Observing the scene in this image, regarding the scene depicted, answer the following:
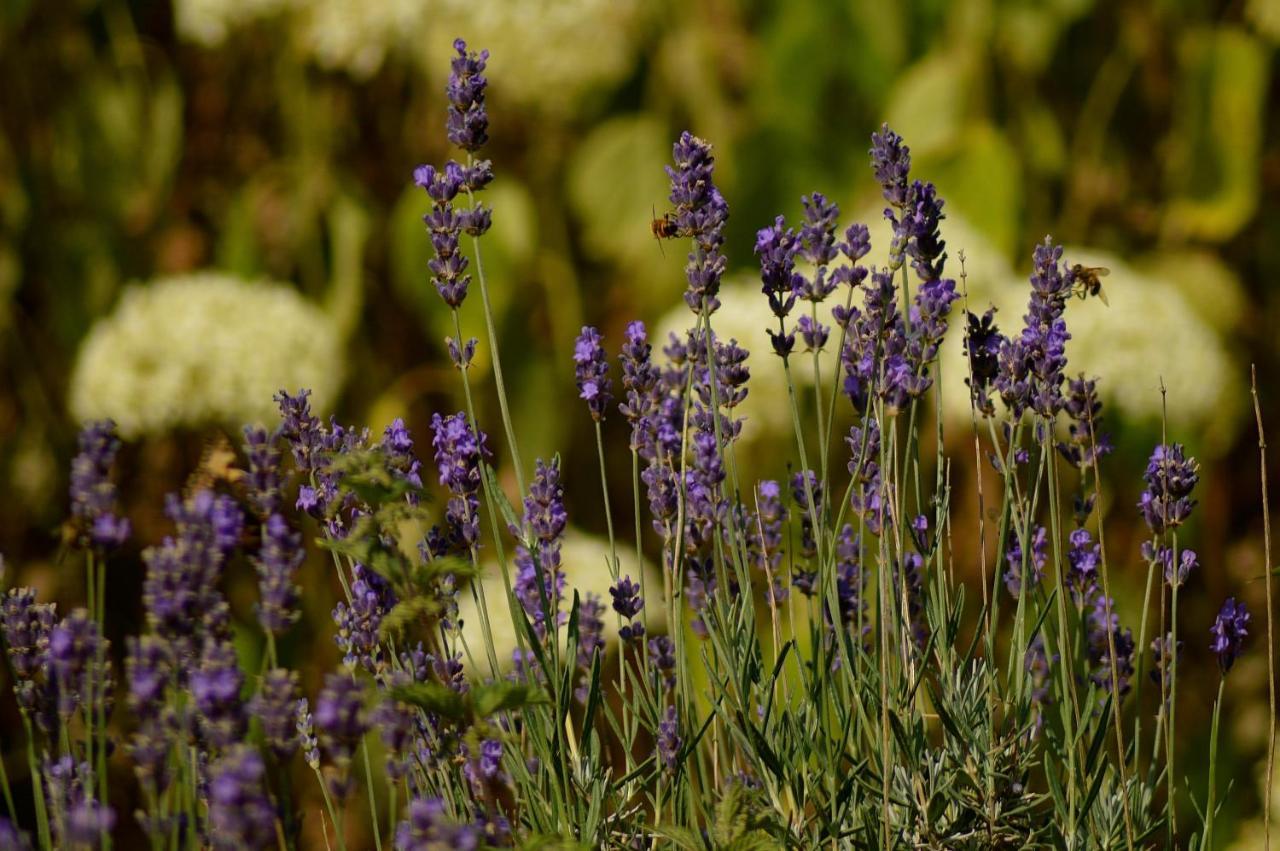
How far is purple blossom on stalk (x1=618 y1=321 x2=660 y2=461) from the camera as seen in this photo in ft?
3.27

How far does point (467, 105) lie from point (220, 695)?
45 centimetres

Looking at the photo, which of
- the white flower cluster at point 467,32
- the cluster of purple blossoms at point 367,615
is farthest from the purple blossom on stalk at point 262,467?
the white flower cluster at point 467,32

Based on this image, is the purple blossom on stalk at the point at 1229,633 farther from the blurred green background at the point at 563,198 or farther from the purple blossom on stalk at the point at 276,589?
the blurred green background at the point at 563,198

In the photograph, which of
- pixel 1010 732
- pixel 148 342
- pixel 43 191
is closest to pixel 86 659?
pixel 1010 732

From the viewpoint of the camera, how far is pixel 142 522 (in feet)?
9.35

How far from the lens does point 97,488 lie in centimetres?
69

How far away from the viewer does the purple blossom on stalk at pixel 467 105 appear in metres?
0.91

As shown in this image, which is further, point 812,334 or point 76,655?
point 812,334

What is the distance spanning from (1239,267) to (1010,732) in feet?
8.61

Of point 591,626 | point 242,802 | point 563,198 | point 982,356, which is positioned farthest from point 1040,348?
point 563,198

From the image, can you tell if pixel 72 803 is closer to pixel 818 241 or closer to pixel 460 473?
pixel 460 473

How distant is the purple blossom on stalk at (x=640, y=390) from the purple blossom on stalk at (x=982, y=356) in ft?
0.70

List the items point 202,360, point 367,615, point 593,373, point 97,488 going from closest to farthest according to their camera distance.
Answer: point 97,488
point 367,615
point 593,373
point 202,360

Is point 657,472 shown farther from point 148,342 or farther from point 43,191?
point 43,191
